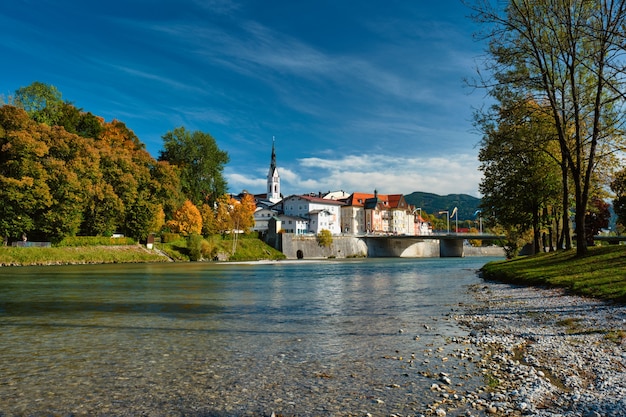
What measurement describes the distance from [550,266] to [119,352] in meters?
22.5

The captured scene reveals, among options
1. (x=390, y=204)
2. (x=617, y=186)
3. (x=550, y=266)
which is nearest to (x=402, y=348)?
(x=550, y=266)

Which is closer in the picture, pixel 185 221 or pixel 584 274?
pixel 584 274

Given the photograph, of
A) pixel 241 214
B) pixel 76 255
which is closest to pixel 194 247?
pixel 76 255

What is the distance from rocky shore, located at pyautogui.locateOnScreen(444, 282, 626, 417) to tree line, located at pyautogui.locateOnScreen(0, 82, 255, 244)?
54.3m

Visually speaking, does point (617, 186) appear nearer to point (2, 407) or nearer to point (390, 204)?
point (2, 407)

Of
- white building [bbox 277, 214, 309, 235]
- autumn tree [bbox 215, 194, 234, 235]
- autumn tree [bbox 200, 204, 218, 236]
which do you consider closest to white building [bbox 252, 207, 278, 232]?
white building [bbox 277, 214, 309, 235]

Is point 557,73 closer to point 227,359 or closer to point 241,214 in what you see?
point 227,359

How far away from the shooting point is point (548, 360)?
899cm

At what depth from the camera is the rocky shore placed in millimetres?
6590

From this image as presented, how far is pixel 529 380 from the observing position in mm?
7727

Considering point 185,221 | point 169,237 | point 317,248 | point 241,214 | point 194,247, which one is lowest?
point 317,248

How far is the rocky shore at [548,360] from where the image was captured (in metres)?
6.59

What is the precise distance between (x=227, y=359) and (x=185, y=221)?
7702cm

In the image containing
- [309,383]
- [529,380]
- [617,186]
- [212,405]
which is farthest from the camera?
[617,186]
